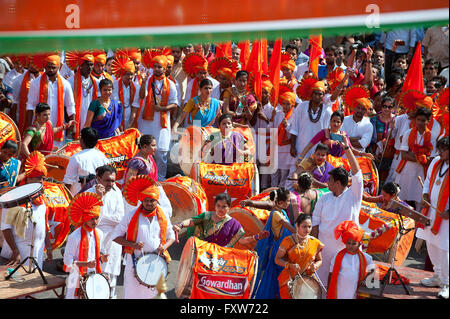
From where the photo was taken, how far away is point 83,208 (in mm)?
5426

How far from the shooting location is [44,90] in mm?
8703

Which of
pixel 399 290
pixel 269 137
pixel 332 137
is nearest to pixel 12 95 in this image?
pixel 269 137

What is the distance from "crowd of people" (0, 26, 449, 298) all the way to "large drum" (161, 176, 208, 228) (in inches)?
17.1

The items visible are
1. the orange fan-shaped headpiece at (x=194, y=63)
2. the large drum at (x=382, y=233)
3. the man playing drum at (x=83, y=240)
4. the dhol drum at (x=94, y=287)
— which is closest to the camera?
the dhol drum at (x=94, y=287)

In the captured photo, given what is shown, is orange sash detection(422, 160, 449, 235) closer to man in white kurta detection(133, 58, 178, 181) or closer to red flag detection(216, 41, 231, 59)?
man in white kurta detection(133, 58, 178, 181)

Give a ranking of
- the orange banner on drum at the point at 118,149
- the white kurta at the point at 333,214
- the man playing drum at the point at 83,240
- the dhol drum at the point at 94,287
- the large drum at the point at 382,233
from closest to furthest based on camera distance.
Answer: the dhol drum at the point at 94,287
the man playing drum at the point at 83,240
the white kurta at the point at 333,214
the large drum at the point at 382,233
the orange banner on drum at the point at 118,149

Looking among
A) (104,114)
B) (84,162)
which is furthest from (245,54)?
(84,162)

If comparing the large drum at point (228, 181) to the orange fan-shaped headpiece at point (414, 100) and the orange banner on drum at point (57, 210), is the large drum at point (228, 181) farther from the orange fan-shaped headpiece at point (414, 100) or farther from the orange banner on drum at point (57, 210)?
the orange fan-shaped headpiece at point (414, 100)

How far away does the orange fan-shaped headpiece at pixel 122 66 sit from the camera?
30.7ft

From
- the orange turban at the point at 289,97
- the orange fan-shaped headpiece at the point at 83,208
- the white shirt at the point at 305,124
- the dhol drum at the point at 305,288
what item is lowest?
the dhol drum at the point at 305,288

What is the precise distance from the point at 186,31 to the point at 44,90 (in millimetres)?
6688

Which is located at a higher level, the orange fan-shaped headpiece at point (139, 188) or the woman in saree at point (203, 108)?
the woman in saree at point (203, 108)

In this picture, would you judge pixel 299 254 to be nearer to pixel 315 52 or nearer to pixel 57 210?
pixel 57 210

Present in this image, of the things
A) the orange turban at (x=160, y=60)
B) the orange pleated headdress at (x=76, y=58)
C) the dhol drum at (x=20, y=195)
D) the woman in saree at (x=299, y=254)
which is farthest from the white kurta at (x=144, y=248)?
the orange pleated headdress at (x=76, y=58)
